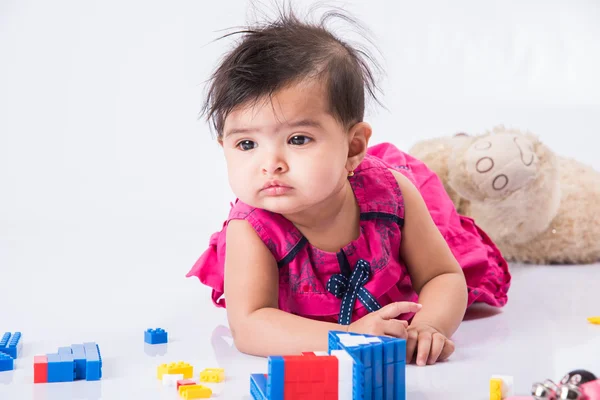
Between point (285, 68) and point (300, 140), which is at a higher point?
Answer: point (285, 68)

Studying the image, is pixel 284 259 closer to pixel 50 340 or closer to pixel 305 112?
pixel 305 112

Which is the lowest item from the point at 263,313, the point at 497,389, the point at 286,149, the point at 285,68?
the point at 497,389

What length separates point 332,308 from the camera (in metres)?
1.49

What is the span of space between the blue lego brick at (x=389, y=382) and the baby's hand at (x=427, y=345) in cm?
21

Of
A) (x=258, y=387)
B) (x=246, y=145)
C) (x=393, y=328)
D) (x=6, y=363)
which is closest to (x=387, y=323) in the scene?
(x=393, y=328)

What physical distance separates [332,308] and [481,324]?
300 mm

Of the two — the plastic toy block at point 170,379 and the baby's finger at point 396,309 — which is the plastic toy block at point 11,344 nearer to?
the plastic toy block at point 170,379

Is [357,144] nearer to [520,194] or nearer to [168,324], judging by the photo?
[168,324]

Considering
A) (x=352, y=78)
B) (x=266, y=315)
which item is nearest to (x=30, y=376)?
(x=266, y=315)

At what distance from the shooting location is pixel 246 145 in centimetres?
136

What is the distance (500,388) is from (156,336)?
0.61m

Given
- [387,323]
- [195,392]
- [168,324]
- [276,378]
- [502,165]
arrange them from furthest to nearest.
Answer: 1. [502,165]
2. [168,324]
3. [387,323]
4. [195,392]
5. [276,378]

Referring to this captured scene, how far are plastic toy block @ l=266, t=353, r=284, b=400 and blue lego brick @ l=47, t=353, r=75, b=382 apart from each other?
36cm

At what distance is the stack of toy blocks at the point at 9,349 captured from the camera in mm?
1289
